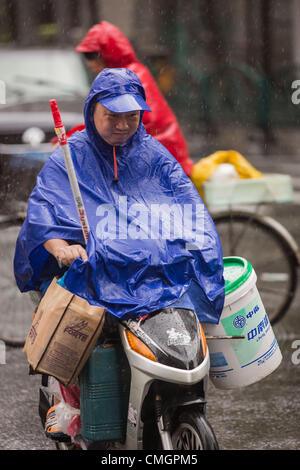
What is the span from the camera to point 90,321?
3.55 m

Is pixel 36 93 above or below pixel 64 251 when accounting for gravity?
below

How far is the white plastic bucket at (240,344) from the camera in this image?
157 inches

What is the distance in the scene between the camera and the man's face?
3.89m

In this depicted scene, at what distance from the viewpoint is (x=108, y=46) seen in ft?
19.5

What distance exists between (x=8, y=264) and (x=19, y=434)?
2.14 metres

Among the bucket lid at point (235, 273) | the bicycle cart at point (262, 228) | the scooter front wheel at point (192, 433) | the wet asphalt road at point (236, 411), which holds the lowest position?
the wet asphalt road at point (236, 411)

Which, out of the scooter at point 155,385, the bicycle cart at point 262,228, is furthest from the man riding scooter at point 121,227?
the bicycle cart at point 262,228

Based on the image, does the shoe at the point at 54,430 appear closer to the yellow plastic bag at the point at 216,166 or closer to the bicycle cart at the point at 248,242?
the bicycle cart at the point at 248,242

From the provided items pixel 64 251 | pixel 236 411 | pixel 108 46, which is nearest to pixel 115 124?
pixel 64 251

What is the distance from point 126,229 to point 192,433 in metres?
0.90

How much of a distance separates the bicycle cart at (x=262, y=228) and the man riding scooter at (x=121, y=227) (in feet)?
6.96

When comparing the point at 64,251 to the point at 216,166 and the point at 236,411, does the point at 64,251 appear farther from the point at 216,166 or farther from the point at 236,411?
the point at 216,166

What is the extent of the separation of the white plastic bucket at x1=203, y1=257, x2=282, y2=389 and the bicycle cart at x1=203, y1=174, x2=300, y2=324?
86.4 inches
